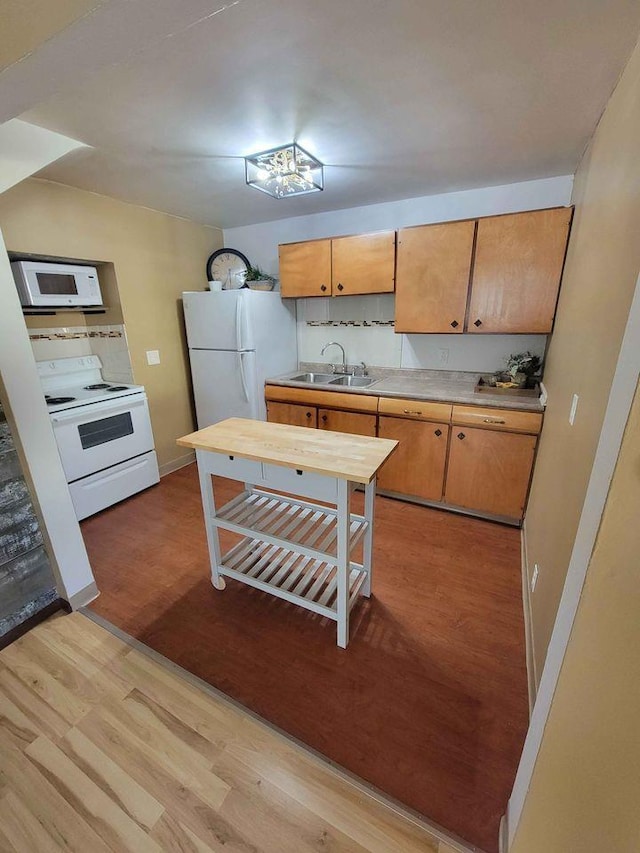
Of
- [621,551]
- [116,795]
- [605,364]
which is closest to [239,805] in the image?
[116,795]

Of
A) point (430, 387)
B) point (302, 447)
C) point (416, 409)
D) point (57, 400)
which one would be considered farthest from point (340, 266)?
point (57, 400)

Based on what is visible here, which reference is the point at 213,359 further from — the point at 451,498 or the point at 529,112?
the point at 529,112

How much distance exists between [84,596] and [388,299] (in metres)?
3.09

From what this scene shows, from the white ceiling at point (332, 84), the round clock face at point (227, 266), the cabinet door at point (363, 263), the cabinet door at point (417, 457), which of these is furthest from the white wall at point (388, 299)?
the cabinet door at point (417, 457)

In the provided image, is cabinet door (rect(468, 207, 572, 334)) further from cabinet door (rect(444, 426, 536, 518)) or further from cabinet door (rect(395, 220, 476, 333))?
cabinet door (rect(444, 426, 536, 518))

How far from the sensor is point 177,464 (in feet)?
11.8

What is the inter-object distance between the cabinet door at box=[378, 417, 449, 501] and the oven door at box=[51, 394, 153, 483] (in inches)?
81.5

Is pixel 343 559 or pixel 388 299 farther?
pixel 388 299

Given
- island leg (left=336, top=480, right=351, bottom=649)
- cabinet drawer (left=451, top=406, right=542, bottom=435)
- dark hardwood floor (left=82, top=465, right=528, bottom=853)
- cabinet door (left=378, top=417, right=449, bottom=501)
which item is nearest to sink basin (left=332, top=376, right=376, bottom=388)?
cabinet door (left=378, top=417, right=449, bottom=501)

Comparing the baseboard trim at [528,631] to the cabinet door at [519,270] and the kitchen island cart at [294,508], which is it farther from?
the cabinet door at [519,270]

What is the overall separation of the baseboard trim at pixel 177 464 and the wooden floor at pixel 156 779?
2.02 m

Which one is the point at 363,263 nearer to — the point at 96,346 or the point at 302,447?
the point at 302,447

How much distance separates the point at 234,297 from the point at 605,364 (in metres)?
2.71

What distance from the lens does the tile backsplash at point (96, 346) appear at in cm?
285
